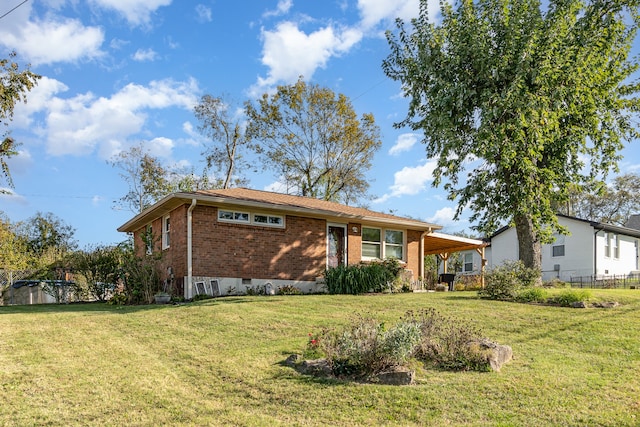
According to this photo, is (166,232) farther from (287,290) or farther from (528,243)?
(528,243)

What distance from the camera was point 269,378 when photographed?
711 centimetres

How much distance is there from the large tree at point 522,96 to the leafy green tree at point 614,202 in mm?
30905

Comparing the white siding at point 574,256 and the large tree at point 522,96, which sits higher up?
the large tree at point 522,96

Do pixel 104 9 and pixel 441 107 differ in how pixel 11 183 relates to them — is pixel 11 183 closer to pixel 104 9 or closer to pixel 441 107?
pixel 104 9

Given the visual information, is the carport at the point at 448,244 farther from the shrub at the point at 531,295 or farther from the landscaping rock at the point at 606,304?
the landscaping rock at the point at 606,304

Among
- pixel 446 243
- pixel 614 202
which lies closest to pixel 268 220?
pixel 446 243

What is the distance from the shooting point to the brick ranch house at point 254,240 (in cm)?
1670

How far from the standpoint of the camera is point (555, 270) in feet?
101

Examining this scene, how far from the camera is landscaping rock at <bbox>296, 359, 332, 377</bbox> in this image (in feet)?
23.6

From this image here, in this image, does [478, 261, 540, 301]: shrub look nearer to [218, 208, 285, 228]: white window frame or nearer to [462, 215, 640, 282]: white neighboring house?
[218, 208, 285, 228]: white window frame

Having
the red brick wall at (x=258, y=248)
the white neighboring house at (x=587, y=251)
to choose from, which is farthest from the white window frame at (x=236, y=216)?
the white neighboring house at (x=587, y=251)

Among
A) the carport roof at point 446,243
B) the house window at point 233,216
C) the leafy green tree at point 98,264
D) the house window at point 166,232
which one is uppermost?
the house window at point 233,216

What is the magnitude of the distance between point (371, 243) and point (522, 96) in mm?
8303

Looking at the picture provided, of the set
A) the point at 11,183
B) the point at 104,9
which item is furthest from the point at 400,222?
the point at 11,183
